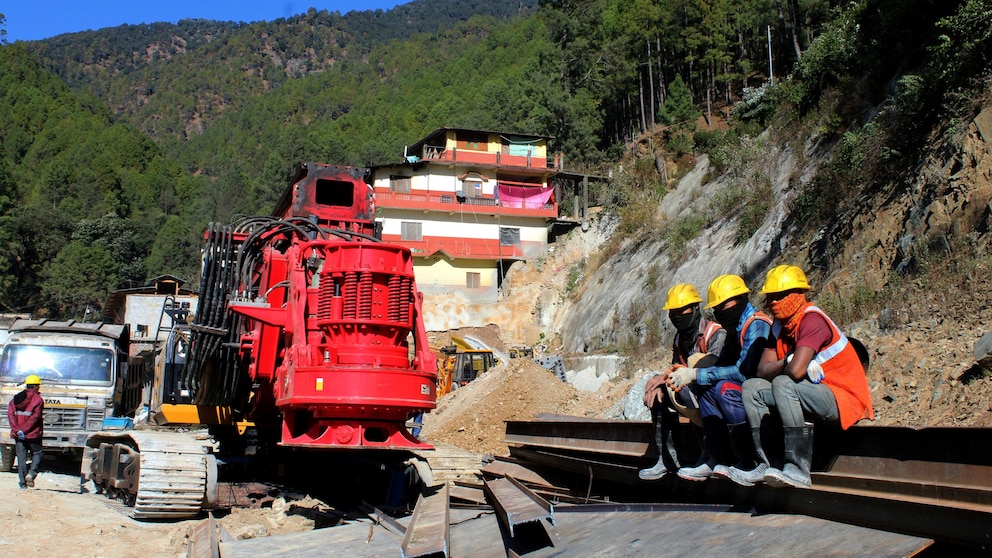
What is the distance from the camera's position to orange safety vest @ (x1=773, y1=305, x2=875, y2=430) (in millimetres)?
5262

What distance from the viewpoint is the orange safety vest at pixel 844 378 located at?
5.26 meters

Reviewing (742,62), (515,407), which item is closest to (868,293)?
(515,407)

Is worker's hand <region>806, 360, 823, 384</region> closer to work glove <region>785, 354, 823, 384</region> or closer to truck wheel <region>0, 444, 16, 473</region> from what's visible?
work glove <region>785, 354, 823, 384</region>

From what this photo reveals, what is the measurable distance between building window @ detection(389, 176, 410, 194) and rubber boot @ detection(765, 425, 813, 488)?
44100 mm

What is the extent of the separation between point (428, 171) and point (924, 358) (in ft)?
133

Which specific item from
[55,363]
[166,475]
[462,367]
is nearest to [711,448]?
[166,475]

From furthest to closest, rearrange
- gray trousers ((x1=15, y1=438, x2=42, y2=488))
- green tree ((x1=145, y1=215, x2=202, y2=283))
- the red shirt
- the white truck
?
1. green tree ((x1=145, y1=215, x2=202, y2=283))
2. the white truck
3. the red shirt
4. gray trousers ((x1=15, y1=438, x2=42, y2=488))

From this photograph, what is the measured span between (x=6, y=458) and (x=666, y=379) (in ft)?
42.1

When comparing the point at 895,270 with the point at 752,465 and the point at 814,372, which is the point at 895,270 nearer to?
the point at 752,465

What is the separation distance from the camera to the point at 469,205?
48.8 meters

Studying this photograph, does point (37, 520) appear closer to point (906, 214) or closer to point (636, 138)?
point (906, 214)

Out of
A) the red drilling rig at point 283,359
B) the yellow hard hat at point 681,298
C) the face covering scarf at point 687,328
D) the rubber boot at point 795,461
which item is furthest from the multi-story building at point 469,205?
the rubber boot at point 795,461

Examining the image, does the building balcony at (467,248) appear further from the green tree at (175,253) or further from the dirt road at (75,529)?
the dirt road at (75,529)

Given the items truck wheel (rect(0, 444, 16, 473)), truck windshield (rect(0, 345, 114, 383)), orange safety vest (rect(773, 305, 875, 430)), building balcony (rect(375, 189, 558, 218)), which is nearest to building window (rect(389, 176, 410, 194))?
building balcony (rect(375, 189, 558, 218))
